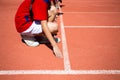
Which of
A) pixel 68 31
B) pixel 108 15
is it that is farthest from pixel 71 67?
pixel 108 15

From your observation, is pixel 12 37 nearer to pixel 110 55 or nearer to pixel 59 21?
pixel 59 21

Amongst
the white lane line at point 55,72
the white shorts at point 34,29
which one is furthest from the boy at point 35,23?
the white lane line at point 55,72

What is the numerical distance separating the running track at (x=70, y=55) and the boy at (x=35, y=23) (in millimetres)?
221

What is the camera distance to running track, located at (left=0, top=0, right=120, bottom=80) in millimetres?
3619

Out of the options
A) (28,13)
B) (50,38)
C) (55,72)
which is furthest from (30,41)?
(55,72)

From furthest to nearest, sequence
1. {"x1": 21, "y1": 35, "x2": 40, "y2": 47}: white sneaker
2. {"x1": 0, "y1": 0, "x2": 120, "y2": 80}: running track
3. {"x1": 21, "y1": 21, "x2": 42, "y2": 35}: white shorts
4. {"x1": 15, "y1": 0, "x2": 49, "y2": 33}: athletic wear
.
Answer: {"x1": 21, "y1": 35, "x2": 40, "y2": 47}: white sneaker → {"x1": 21, "y1": 21, "x2": 42, "y2": 35}: white shorts → {"x1": 15, "y1": 0, "x2": 49, "y2": 33}: athletic wear → {"x1": 0, "y1": 0, "x2": 120, "y2": 80}: running track

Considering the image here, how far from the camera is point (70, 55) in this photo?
4348mm

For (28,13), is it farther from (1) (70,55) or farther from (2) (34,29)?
(1) (70,55)

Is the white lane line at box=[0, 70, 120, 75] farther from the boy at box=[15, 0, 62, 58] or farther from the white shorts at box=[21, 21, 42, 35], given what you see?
the white shorts at box=[21, 21, 42, 35]

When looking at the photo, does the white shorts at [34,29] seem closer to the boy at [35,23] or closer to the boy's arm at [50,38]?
the boy at [35,23]

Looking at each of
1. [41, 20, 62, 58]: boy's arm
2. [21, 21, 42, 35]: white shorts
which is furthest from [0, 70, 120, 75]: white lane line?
[21, 21, 42, 35]: white shorts

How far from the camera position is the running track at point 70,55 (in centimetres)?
362

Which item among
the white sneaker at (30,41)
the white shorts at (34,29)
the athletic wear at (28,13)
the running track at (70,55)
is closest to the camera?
the running track at (70,55)

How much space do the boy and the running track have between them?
0.73ft
